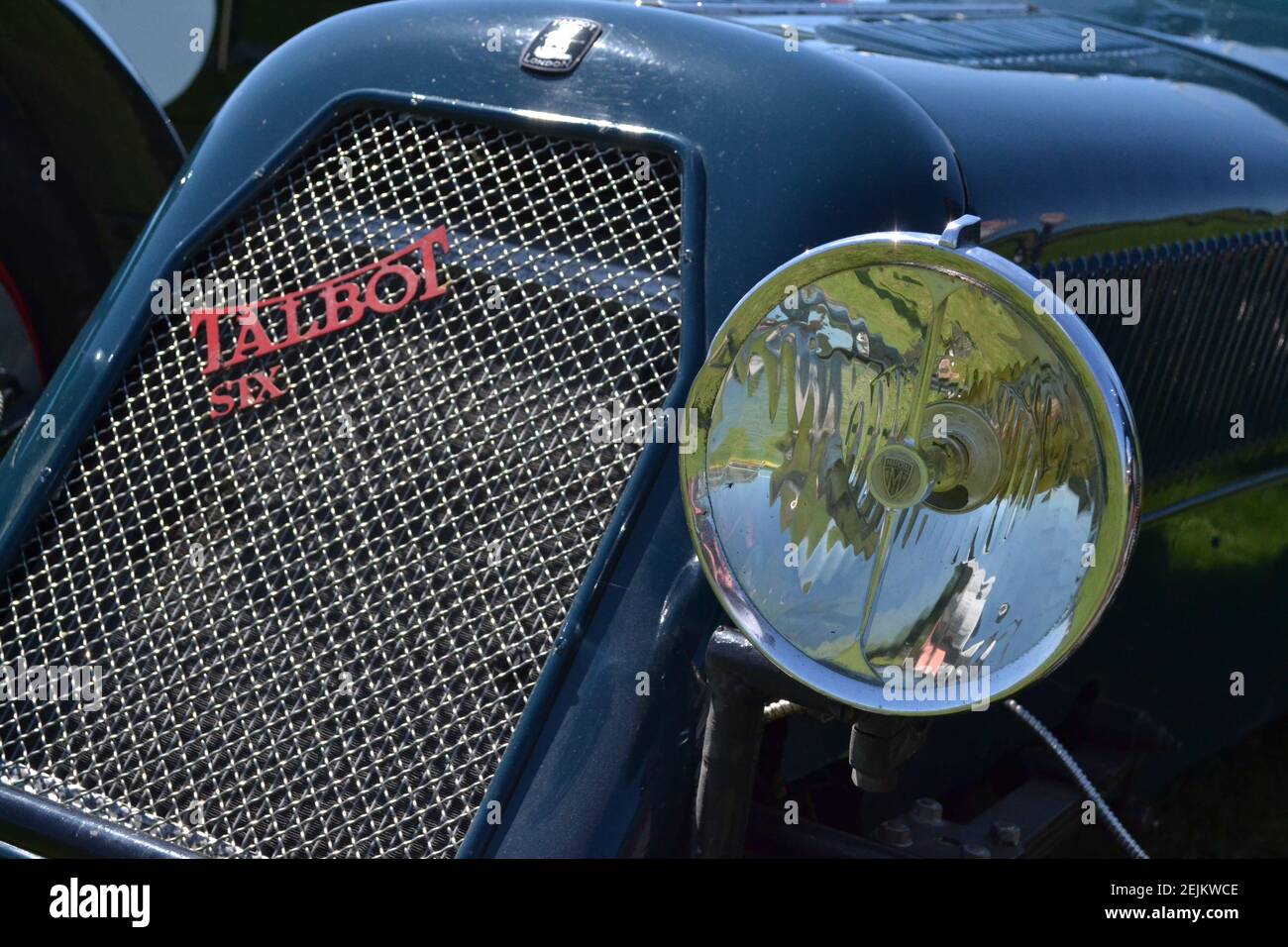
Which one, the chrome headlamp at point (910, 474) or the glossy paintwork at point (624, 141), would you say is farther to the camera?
the glossy paintwork at point (624, 141)

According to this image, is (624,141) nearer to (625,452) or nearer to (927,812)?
(625,452)

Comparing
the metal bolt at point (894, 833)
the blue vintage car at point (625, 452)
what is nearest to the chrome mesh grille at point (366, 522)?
the blue vintage car at point (625, 452)

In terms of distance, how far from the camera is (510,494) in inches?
64.2

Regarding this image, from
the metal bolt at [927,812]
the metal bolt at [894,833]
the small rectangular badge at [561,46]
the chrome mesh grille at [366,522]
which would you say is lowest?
the metal bolt at [927,812]

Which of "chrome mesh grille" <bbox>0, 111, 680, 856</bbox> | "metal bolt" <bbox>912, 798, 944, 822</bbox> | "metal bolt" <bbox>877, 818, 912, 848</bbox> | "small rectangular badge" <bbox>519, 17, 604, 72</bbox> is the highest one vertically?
"small rectangular badge" <bbox>519, 17, 604, 72</bbox>

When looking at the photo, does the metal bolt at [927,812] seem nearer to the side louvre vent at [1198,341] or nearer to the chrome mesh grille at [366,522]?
the chrome mesh grille at [366,522]

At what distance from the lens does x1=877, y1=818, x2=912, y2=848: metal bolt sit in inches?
65.2

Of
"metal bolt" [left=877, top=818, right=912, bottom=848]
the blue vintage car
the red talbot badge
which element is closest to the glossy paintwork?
the blue vintage car

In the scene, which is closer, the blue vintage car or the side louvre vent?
the blue vintage car

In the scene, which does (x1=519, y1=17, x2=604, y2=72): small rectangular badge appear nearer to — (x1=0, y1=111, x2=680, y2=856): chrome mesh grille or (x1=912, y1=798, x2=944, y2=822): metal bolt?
A: (x1=0, y1=111, x2=680, y2=856): chrome mesh grille

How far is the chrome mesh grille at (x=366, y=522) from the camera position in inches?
61.7
